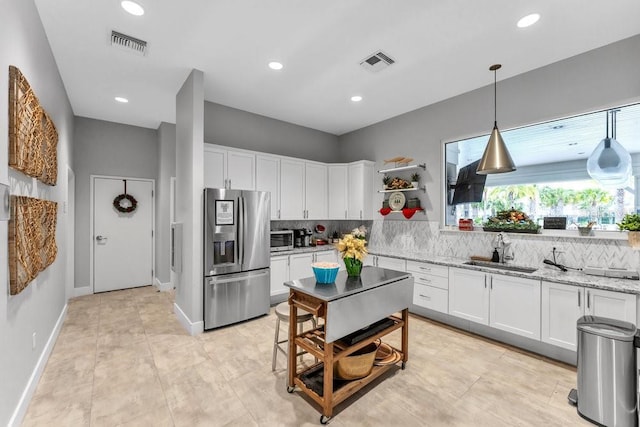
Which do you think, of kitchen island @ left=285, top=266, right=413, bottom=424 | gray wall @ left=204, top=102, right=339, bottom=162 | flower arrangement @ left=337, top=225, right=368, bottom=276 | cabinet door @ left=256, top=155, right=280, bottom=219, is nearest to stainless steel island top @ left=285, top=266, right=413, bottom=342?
kitchen island @ left=285, top=266, right=413, bottom=424

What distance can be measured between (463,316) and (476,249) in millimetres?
914

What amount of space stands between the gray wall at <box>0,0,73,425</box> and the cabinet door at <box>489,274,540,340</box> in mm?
4115

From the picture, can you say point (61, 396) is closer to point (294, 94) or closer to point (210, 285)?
point (210, 285)

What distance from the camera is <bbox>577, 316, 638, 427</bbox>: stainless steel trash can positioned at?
1991 mm

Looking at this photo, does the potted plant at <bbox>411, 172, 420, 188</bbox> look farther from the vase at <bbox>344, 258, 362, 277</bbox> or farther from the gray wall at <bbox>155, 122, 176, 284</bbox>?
the gray wall at <bbox>155, 122, 176, 284</bbox>

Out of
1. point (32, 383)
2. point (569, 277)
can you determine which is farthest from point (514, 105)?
point (32, 383)

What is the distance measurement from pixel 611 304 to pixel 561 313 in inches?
15.0

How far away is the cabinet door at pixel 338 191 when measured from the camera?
17.5 feet

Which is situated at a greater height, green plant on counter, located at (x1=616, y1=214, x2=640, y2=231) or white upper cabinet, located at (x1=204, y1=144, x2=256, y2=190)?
white upper cabinet, located at (x1=204, y1=144, x2=256, y2=190)

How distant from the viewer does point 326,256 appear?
493 centimetres

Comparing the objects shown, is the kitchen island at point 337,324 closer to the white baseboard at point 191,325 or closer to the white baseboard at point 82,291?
the white baseboard at point 191,325

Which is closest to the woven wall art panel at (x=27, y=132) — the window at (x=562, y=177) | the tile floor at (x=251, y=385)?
the tile floor at (x=251, y=385)

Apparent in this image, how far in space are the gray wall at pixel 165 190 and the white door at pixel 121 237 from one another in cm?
41

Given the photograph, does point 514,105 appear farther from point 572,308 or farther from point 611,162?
point 572,308
